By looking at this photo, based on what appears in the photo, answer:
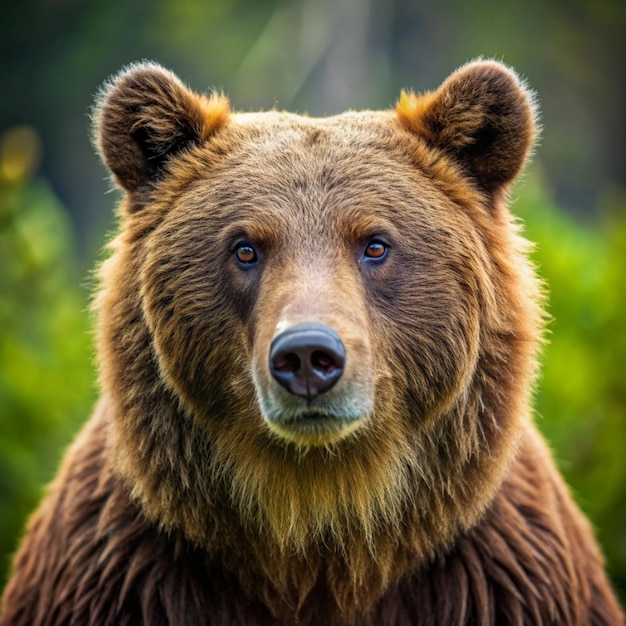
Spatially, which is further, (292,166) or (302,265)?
(292,166)

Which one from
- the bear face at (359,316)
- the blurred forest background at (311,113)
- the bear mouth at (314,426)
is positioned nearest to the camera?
the bear mouth at (314,426)

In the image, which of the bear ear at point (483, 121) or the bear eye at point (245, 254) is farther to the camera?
the bear ear at point (483, 121)

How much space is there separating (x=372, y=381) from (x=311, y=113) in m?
16.0

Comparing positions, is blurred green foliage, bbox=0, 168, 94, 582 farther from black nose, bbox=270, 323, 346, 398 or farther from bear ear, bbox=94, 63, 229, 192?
black nose, bbox=270, 323, 346, 398

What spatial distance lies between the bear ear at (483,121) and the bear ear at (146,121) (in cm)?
105

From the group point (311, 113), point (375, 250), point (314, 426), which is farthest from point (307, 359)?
point (311, 113)

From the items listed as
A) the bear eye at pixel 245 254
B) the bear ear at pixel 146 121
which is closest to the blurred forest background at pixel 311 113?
the bear ear at pixel 146 121

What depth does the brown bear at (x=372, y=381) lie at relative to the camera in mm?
4715

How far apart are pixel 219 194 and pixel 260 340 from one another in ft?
2.77

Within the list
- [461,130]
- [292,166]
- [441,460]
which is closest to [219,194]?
[292,166]

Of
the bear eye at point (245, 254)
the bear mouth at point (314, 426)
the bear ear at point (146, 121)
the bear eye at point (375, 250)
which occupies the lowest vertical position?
the bear mouth at point (314, 426)

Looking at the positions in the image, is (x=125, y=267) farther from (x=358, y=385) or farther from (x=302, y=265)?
(x=358, y=385)

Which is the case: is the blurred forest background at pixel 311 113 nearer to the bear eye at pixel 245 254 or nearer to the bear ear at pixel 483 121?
the bear eye at pixel 245 254

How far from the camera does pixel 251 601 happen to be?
4828 mm
